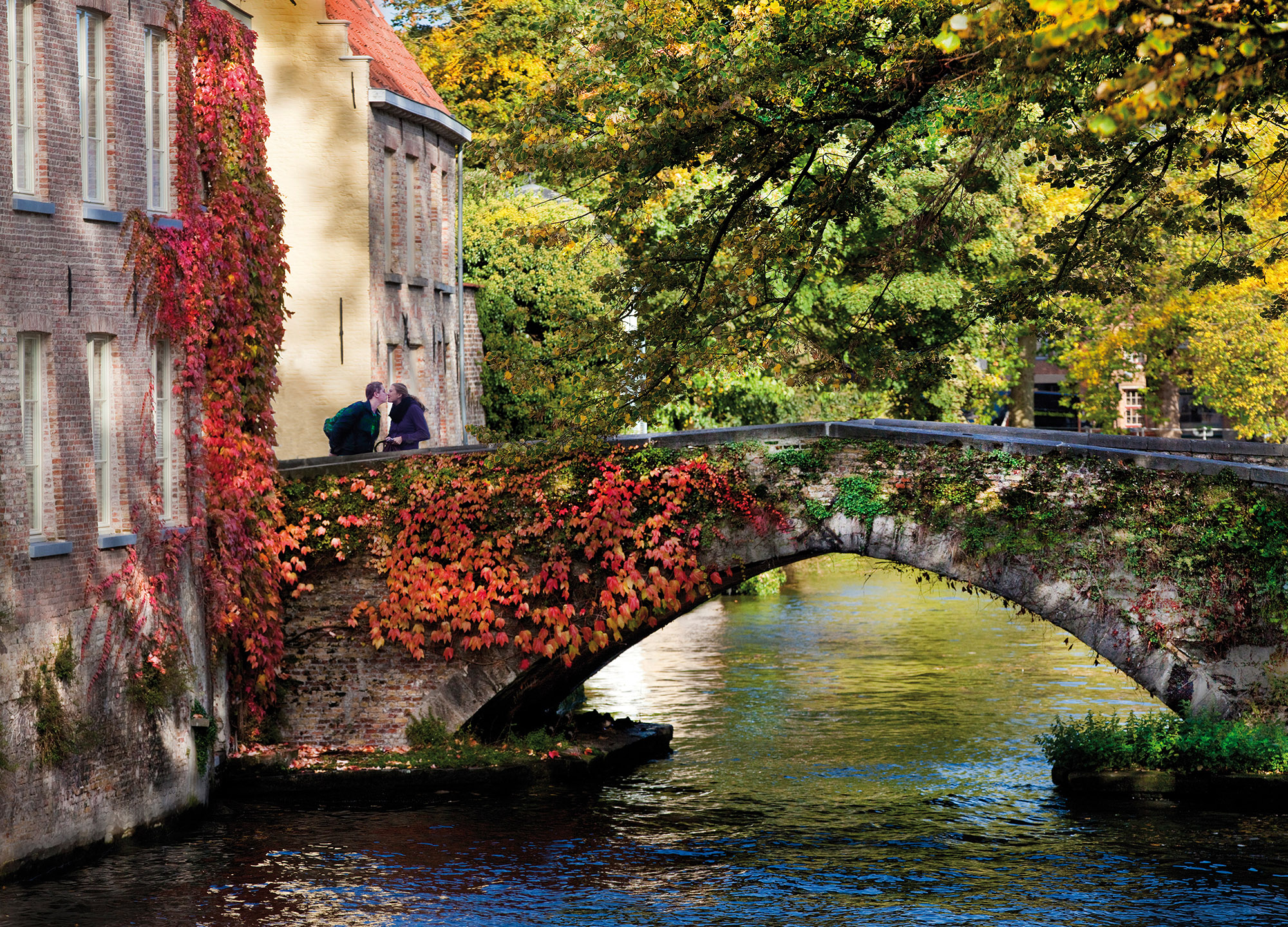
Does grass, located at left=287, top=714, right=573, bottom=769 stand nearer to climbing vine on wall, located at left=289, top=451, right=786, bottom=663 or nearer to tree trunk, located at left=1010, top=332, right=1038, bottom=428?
climbing vine on wall, located at left=289, top=451, right=786, bottom=663

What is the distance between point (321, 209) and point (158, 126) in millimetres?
7925

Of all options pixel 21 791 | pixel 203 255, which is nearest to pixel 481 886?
pixel 21 791

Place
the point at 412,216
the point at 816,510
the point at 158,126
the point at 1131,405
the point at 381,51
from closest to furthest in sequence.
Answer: the point at 158,126 < the point at 816,510 < the point at 412,216 < the point at 381,51 < the point at 1131,405

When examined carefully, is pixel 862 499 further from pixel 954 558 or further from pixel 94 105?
pixel 94 105

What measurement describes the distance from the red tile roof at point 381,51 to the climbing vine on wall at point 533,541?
884 centimetres

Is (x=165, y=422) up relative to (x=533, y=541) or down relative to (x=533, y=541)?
up

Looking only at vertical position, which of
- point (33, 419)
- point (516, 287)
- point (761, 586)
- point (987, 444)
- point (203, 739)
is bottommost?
point (203, 739)

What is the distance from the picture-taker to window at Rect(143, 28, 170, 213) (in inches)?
599

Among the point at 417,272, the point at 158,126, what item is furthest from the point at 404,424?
the point at 417,272

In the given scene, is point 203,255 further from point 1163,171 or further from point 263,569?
point 1163,171

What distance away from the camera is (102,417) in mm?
14516

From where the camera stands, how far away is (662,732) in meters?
19.6

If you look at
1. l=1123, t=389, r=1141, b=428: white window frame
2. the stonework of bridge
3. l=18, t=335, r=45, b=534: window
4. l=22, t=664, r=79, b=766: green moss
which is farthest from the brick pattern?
l=1123, t=389, r=1141, b=428: white window frame

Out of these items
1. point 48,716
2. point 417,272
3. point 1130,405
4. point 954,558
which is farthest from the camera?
point 1130,405
